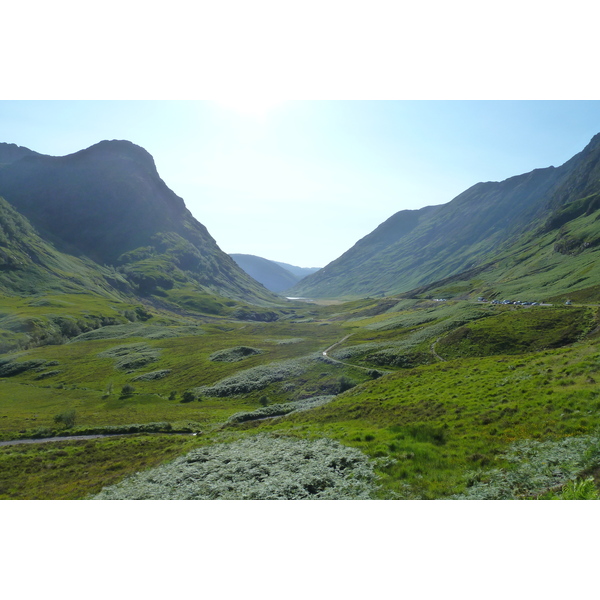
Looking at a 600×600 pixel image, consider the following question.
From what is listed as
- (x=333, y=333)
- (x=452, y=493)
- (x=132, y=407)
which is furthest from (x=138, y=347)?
Result: (x=452, y=493)

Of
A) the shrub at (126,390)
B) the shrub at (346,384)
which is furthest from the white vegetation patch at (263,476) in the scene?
the shrub at (126,390)

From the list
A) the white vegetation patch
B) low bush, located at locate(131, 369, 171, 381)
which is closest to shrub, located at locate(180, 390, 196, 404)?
low bush, located at locate(131, 369, 171, 381)

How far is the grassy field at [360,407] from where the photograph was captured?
1842 centimetres

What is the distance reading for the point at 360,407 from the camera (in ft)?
127

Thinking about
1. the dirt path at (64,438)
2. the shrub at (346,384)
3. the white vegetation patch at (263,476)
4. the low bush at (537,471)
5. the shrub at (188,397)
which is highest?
the low bush at (537,471)

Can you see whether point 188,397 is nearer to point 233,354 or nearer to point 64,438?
point 64,438

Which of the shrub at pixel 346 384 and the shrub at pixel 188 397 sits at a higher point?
the shrub at pixel 346 384

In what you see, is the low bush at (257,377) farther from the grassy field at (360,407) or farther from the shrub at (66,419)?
the shrub at (66,419)

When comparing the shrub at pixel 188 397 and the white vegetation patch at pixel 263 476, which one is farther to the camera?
the shrub at pixel 188 397

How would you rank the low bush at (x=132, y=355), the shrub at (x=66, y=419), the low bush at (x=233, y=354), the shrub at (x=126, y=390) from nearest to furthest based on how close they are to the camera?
the shrub at (x=66, y=419)
the shrub at (x=126, y=390)
the low bush at (x=233, y=354)
the low bush at (x=132, y=355)

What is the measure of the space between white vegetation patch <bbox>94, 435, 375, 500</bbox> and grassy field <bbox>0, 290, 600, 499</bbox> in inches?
13.6

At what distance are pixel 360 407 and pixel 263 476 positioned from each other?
20178mm

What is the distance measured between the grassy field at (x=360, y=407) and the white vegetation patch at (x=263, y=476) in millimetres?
344

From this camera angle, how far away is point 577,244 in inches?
7274
